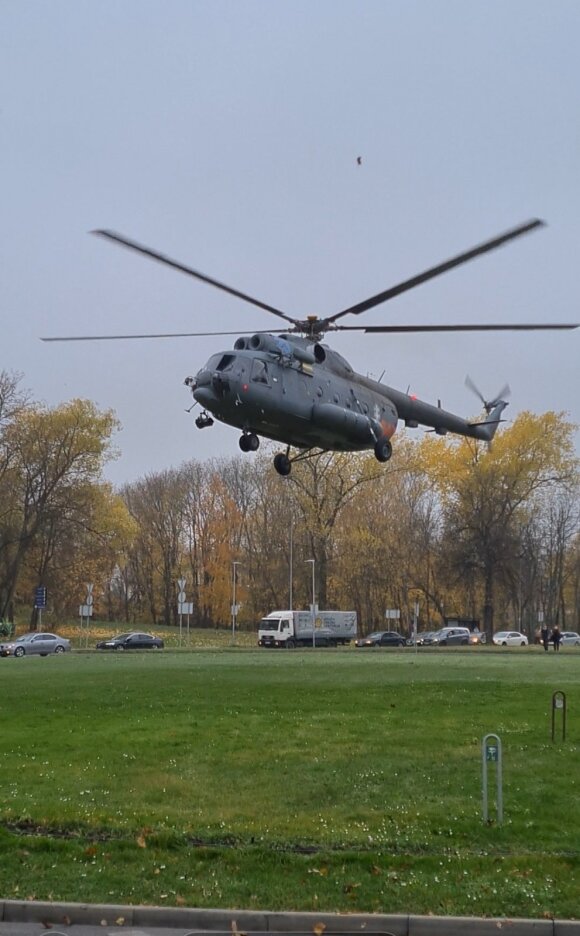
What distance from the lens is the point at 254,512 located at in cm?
9825

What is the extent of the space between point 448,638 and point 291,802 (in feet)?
189

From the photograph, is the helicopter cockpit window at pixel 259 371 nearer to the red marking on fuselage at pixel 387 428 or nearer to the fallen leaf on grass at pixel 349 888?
the red marking on fuselage at pixel 387 428

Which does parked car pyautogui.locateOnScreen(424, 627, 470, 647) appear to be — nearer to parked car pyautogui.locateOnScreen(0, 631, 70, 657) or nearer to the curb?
parked car pyautogui.locateOnScreen(0, 631, 70, 657)

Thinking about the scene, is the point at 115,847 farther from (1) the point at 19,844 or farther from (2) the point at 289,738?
(2) the point at 289,738

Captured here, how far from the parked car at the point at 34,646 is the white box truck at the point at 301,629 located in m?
14.5

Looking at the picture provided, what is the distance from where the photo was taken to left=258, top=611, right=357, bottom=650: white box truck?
64.5 metres

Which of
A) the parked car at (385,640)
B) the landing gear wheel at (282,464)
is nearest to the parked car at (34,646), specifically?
the parked car at (385,640)

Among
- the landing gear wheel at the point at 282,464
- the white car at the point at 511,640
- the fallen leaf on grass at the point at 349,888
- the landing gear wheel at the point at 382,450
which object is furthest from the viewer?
the white car at the point at 511,640

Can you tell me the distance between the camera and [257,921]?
24.8ft

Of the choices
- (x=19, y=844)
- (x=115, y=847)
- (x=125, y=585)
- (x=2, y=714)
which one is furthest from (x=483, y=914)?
(x=125, y=585)

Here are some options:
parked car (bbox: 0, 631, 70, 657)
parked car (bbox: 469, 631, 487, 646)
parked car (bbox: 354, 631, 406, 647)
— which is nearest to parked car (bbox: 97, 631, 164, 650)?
parked car (bbox: 0, 631, 70, 657)

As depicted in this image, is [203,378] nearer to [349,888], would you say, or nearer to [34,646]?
[349,888]

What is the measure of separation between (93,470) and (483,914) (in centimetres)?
6538

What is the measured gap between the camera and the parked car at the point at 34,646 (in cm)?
5147
